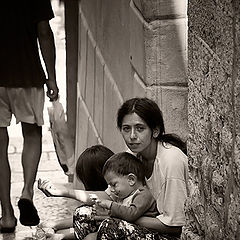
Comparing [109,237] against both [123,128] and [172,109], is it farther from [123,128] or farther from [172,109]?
[172,109]

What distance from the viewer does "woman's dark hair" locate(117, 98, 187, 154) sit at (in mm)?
4492

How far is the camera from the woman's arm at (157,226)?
436 centimetres

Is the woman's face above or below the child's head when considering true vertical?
above

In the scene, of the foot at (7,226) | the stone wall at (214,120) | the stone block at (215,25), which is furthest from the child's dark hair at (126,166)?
the foot at (7,226)

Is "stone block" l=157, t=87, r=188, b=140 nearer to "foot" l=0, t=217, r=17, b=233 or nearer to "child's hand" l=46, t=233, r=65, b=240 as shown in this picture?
"child's hand" l=46, t=233, r=65, b=240

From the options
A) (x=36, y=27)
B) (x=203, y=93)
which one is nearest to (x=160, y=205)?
(x=203, y=93)

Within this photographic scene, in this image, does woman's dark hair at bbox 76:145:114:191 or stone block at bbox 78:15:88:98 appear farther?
stone block at bbox 78:15:88:98

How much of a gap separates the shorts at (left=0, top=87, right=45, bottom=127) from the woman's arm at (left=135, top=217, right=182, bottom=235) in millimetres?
1974

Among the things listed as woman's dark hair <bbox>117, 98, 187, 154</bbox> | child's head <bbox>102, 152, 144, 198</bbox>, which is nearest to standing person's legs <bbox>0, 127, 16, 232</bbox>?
child's head <bbox>102, 152, 144, 198</bbox>

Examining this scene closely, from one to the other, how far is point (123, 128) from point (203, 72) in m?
1.25

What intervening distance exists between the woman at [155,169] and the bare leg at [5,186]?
71.2 inches

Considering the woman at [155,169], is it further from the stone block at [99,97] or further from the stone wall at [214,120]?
the stone block at [99,97]

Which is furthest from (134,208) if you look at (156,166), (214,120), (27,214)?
(27,214)

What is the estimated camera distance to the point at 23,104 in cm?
630
